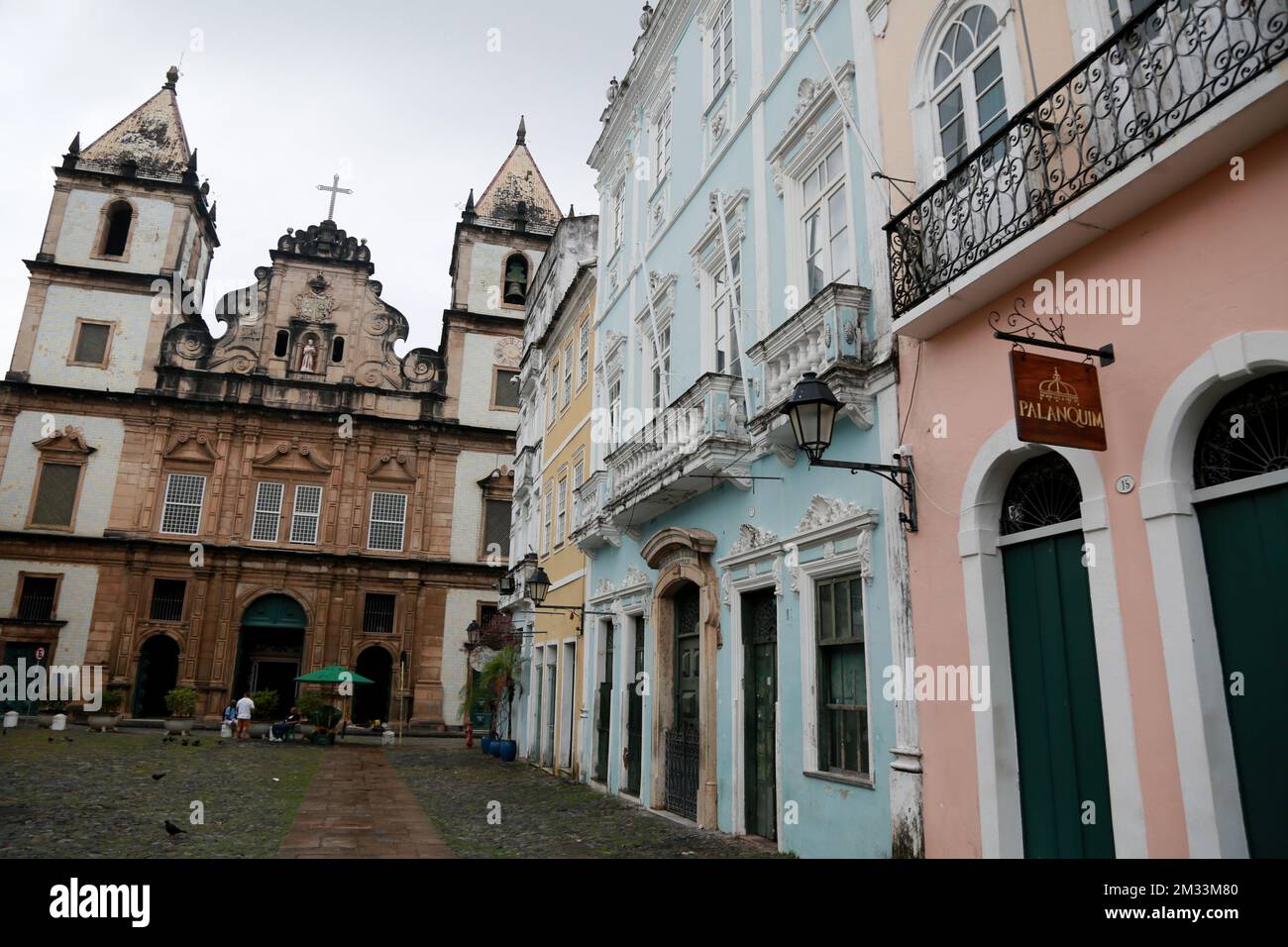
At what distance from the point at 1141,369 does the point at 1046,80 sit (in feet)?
7.88

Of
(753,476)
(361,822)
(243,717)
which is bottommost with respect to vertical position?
(361,822)

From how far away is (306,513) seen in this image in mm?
34156

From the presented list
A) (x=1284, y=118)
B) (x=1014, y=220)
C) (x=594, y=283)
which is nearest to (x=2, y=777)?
(x=594, y=283)

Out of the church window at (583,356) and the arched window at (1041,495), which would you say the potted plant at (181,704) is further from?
the arched window at (1041,495)

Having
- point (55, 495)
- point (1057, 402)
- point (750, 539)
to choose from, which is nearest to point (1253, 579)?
point (1057, 402)

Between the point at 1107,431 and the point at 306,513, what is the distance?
33.4m

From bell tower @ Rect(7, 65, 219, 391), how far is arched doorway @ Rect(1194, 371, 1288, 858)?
37.7m

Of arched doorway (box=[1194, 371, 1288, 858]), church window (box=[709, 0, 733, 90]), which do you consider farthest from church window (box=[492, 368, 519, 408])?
arched doorway (box=[1194, 371, 1288, 858])

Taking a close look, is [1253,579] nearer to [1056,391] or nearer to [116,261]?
[1056,391]

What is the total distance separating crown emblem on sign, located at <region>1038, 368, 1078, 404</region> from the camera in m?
4.94

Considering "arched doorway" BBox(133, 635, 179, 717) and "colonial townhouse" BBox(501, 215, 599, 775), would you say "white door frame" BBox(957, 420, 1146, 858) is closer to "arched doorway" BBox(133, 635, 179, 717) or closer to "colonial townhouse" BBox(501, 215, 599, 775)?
"colonial townhouse" BBox(501, 215, 599, 775)
